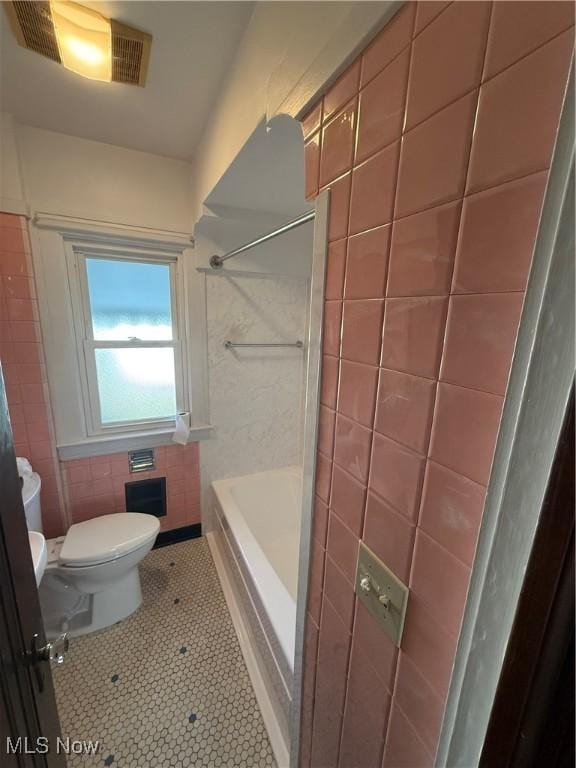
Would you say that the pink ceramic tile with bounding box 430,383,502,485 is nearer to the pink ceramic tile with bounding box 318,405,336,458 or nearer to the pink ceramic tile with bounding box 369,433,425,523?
the pink ceramic tile with bounding box 369,433,425,523

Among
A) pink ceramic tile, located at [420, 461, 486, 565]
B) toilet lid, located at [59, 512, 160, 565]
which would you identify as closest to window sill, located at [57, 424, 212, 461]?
toilet lid, located at [59, 512, 160, 565]

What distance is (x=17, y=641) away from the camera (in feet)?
1.98

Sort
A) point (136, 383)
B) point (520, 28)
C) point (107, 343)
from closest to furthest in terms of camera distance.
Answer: point (520, 28) < point (107, 343) < point (136, 383)

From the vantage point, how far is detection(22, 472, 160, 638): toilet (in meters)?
1.44

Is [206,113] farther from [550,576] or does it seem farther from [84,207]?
[550,576]

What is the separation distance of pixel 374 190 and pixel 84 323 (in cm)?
178

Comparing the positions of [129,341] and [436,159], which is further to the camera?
[129,341]

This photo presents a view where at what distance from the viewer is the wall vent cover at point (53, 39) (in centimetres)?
87

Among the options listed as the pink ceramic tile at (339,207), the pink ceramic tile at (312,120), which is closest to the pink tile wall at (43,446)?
the pink ceramic tile at (312,120)

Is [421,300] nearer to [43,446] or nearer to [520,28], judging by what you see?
[520,28]

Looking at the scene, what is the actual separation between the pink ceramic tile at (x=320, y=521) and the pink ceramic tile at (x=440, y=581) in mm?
251

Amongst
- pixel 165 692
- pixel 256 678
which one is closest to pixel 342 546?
pixel 256 678

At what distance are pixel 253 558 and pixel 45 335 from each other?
160cm

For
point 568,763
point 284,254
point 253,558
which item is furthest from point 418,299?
point 284,254
